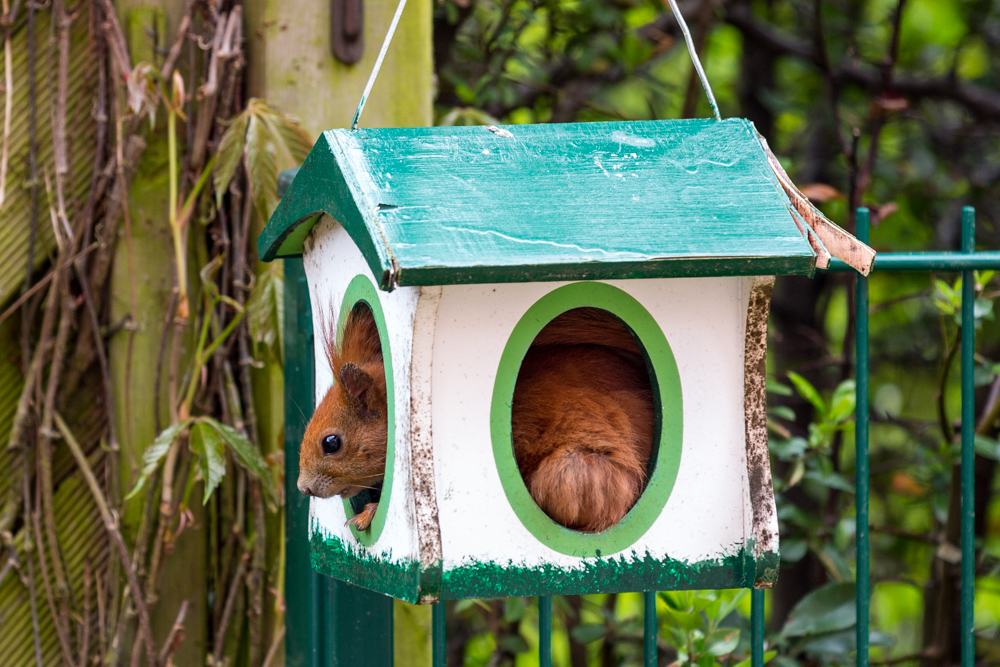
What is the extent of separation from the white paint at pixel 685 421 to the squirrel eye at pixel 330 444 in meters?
0.20

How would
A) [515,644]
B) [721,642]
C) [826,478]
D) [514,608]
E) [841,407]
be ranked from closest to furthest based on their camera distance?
1. [721,642]
2. [841,407]
3. [826,478]
4. [514,608]
5. [515,644]

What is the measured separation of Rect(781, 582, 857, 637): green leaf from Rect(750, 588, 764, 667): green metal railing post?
61 cm

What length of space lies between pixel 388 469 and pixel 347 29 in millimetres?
1004

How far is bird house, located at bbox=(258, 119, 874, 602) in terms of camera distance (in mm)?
1020

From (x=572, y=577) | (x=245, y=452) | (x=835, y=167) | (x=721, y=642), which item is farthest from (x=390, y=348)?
(x=835, y=167)

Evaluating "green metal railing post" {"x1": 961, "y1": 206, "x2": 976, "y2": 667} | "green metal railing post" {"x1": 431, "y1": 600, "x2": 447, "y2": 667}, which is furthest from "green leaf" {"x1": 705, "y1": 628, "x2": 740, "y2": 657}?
"green metal railing post" {"x1": 431, "y1": 600, "x2": 447, "y2": 667}

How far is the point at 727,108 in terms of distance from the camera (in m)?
3.56

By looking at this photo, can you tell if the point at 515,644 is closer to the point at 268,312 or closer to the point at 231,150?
the point at 268,312

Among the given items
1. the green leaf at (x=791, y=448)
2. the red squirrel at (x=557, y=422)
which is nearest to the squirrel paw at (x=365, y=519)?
the red squirrel at (x=557, y=422)

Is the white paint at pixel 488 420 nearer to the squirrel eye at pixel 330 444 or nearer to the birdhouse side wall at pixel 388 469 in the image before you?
the birdhouse side wall at pixel 388 469

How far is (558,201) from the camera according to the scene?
1.07 meters

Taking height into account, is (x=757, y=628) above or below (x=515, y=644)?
above

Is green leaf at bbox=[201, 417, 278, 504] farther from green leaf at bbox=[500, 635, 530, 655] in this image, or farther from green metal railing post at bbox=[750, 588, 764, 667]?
green leaf at bbox=[500, 635, 530, 655]

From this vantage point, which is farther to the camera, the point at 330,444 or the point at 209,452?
the point at 209,452
